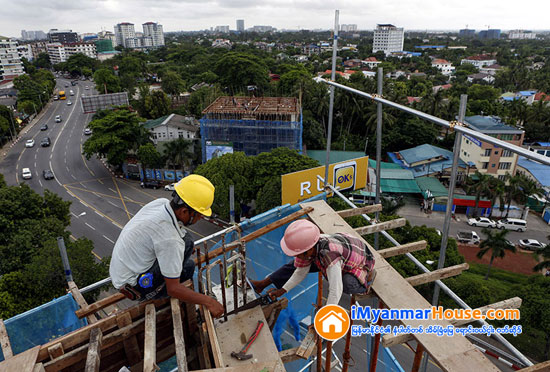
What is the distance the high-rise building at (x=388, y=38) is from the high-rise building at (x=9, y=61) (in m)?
111

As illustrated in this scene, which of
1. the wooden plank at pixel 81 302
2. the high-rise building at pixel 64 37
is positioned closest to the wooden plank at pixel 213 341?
the wooden plank at pixel 81 302

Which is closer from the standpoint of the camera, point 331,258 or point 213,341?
point 213,341

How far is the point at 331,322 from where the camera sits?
12.9 feet

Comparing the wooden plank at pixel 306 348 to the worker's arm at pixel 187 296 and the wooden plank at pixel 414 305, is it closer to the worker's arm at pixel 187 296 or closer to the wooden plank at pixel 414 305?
the worker's arm at pixel 187 296

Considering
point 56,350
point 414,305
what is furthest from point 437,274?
point 56,350

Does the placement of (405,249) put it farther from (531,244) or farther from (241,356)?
(531,244)

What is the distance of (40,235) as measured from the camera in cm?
1554

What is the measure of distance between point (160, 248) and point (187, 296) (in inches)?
22.1

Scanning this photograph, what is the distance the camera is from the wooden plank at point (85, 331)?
3.10 meters

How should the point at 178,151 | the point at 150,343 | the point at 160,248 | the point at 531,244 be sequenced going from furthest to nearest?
the point at 178,151
the point at 531,244
the point at 160,248
the point at 150,343

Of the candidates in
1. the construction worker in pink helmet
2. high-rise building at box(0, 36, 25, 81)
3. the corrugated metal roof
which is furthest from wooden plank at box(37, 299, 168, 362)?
high-rise building at box(0, 36, 25, 81)

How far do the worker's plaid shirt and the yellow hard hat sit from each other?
133cm

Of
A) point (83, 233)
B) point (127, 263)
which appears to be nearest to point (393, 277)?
point (127, 263)

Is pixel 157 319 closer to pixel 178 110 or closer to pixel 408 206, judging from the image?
pixel 408 206
